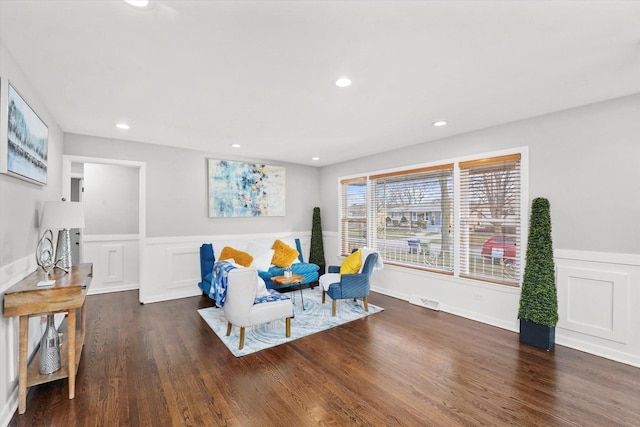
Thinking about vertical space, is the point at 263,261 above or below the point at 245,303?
above

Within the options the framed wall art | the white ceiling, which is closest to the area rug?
the framed wall art

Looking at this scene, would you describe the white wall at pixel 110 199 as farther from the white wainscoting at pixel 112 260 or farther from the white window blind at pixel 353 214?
the white window blind at pixel 353 214

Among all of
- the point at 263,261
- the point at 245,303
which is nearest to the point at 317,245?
the point at 263,261

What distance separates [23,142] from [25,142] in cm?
6

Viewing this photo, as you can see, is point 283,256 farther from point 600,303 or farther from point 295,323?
point 600,303

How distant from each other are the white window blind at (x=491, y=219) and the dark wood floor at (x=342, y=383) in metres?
0.78

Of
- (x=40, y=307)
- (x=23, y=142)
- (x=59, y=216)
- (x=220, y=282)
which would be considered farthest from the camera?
(x=220, y=282)

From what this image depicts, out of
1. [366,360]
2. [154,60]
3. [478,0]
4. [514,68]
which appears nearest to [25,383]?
[154,60]

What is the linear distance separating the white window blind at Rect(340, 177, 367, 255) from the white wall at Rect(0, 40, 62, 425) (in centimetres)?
449

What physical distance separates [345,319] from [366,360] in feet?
3.51

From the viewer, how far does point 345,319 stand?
3.93m

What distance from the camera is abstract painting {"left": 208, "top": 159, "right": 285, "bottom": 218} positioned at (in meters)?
5.27

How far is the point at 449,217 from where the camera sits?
4.27m

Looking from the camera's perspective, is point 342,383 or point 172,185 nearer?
point 342,383
